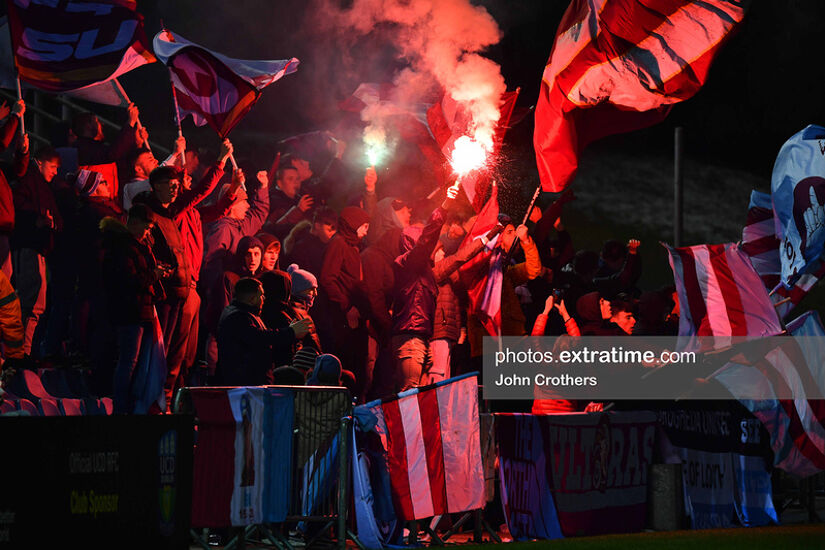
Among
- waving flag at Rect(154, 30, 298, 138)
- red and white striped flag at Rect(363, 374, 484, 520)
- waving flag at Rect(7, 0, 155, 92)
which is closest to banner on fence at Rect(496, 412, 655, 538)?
red and white striped flag at Rect(363, 374, 484, 520)

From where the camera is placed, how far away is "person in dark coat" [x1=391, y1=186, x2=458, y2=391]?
39.2 ft

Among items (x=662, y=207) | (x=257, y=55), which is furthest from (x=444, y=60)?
(x=662, y=207)

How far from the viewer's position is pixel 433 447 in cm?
908

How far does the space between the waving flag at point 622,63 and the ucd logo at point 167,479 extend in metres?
5.85

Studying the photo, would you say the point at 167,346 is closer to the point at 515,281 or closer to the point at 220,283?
the point at 220,283

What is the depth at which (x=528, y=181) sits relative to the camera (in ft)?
57.3

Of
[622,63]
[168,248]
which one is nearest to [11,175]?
[168,248]

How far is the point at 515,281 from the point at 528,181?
171 inches

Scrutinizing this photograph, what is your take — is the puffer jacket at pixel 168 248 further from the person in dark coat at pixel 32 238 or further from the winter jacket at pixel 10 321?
the winter jacket at pixel 10 321

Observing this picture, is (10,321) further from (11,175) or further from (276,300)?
(276,300)

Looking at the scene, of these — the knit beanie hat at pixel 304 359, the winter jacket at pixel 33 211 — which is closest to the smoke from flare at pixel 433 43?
the winter jacket at pixel 33 211

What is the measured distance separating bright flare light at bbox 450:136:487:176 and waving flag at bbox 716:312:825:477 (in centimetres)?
377

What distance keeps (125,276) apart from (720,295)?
650 centimetres

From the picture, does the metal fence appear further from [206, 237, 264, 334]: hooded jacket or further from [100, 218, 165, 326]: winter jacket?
[206, 237, 264, 334]: hooded jacket
